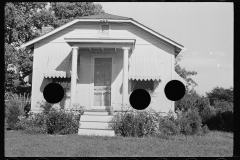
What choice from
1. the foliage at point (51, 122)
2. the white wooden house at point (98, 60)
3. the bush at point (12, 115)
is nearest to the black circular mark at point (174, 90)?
the white wooden house at point (98, 60)

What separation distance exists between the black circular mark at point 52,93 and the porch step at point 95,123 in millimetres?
4728

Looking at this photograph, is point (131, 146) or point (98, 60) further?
point (98, 60)

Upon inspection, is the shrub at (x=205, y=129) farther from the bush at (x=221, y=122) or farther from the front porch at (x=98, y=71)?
the front porch at (x=98, y=71)

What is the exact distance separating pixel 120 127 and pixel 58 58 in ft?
9.48

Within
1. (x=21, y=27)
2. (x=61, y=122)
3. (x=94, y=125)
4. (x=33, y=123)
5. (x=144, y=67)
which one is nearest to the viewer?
(x=21, y=27)

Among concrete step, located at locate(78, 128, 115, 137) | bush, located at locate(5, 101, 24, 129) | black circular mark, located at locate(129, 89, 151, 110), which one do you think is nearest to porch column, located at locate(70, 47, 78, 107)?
concrete step, located at locate(78, 128, 115, 137)

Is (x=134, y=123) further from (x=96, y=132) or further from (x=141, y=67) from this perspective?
(x=141, y=67)

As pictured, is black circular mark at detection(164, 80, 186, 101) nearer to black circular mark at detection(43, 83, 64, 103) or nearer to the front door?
black circular mark at detection(43, 83, 64, 103)

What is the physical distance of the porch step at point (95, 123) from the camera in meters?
7.69

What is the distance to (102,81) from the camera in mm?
8367

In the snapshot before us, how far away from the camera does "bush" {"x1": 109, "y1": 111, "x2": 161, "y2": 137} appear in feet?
22.6

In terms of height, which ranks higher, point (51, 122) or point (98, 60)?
point (98, 60)

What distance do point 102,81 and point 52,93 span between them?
17.6 feet

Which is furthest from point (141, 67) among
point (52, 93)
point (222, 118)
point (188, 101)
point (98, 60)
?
point (52, 93)
